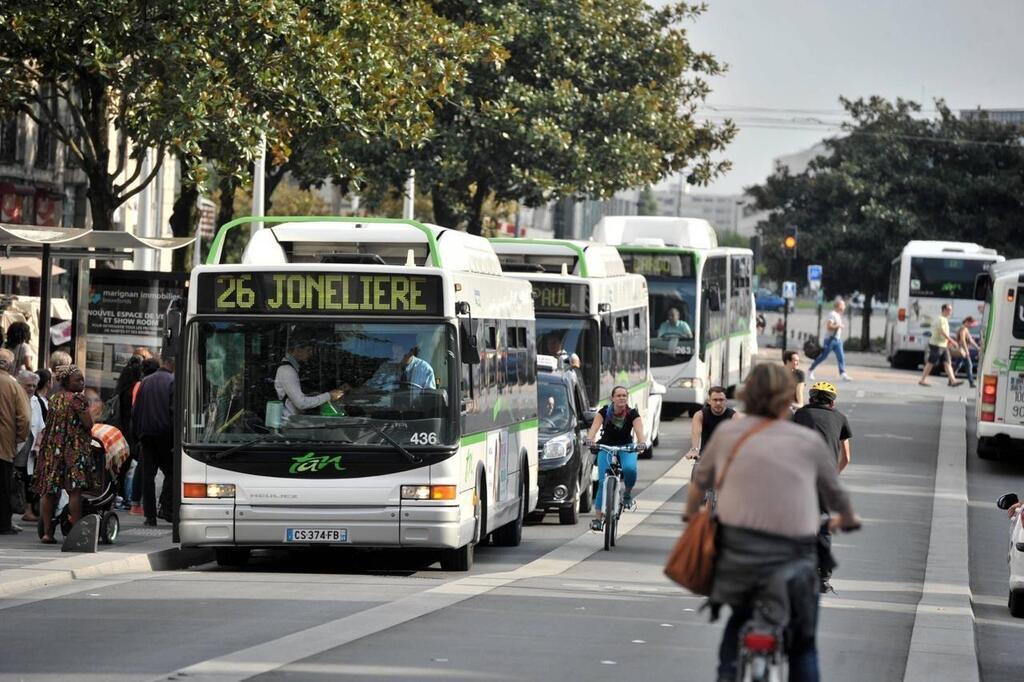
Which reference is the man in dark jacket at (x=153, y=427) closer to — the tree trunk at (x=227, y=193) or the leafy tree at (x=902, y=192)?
the tree trunk at (x=227, y=193)

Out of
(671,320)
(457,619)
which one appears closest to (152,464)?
(457,619)

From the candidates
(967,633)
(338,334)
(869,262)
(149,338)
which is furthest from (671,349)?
(869,262)

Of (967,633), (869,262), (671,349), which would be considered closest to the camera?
(967,633)

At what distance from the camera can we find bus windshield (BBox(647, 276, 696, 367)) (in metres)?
33.9

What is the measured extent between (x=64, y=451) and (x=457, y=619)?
16.0ft

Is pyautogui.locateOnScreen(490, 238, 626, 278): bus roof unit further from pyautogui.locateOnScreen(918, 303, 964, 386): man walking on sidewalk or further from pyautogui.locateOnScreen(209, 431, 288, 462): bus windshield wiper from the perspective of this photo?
pyautogui.locateOnScreen(918, 303, 964, 386): man walking on sidewalk

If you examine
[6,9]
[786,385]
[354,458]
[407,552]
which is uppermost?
[6,9]

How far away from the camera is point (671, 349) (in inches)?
1336

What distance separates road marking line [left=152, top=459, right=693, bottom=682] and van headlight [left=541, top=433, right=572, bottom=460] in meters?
1.05

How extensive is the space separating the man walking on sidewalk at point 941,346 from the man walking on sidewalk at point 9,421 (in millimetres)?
31058

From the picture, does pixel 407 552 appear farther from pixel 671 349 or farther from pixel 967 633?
pixel 671 349

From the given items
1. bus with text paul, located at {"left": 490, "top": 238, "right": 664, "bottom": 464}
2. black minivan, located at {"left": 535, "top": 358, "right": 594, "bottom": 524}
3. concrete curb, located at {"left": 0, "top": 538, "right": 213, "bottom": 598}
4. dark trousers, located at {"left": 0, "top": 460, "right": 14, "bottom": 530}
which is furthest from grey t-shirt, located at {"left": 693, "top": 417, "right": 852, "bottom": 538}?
bus with text paul, located at {"left": 490, "top": 238, "right": 664, "bottom": 464}

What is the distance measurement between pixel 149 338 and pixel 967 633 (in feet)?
36.4

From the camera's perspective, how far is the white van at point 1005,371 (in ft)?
90.5
